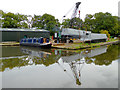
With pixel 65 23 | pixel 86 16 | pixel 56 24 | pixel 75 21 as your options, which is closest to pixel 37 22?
pixel 56 24

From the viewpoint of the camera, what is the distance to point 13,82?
525cm

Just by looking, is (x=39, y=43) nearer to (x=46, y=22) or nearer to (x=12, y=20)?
(x=12, y=20)

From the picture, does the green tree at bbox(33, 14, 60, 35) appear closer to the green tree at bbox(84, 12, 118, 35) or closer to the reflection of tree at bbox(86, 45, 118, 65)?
the green tree at bbox(84, 12, 118, 35)

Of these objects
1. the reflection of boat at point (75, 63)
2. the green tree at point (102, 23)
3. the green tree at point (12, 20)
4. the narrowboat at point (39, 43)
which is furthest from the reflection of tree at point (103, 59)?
the green tree at point (102, 23)

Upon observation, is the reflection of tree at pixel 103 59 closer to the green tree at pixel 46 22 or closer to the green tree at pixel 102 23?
the green tree at pixel 46 22

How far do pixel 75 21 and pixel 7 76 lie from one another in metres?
55.0

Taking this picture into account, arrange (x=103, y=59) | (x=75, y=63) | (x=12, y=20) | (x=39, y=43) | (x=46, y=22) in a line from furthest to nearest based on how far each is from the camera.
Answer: (x=46, y=22)
(x=12, y=20)
(x=39, y=43)
(x=103, y=59)
(x=75, y=63)

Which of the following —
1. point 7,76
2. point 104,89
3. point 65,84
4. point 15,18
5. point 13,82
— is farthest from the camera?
point 15,18

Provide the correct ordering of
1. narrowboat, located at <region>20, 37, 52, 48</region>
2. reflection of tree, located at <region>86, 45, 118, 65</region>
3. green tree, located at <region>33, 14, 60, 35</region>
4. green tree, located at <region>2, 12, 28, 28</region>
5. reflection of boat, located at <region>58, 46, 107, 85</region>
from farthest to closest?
1. green tree, located at <region>33, 14, 60, 35</region>
2. green tree, located at <region>2, 12, 28, 28</region>
3. narrowboat, located at <region>20, 37, 52, 48</region>
4. reflection of tree, located at <region>86, 45, 118, 65</region>
5. reflection of boat, located at <region>58, 46, 107, 85</region>

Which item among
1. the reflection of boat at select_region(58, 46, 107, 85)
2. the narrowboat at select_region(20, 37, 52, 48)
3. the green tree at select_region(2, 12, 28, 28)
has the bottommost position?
the reflection of boat at select_region(58, 46, 107, 85)

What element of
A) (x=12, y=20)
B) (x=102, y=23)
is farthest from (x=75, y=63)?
(x=102, y=23)

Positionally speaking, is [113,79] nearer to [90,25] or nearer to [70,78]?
[70,78]

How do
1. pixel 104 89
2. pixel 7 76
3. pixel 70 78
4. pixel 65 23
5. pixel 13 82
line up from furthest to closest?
pixel 65 23 < pixel 7 76 < pixel 70 78 < pixel 13 82 < pixel 104 89

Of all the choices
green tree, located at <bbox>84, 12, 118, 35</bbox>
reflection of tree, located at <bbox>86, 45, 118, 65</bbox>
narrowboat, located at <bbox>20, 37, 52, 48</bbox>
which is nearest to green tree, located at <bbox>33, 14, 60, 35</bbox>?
green tree, located at <bbox>84, 12, 118, 35</bbox>
